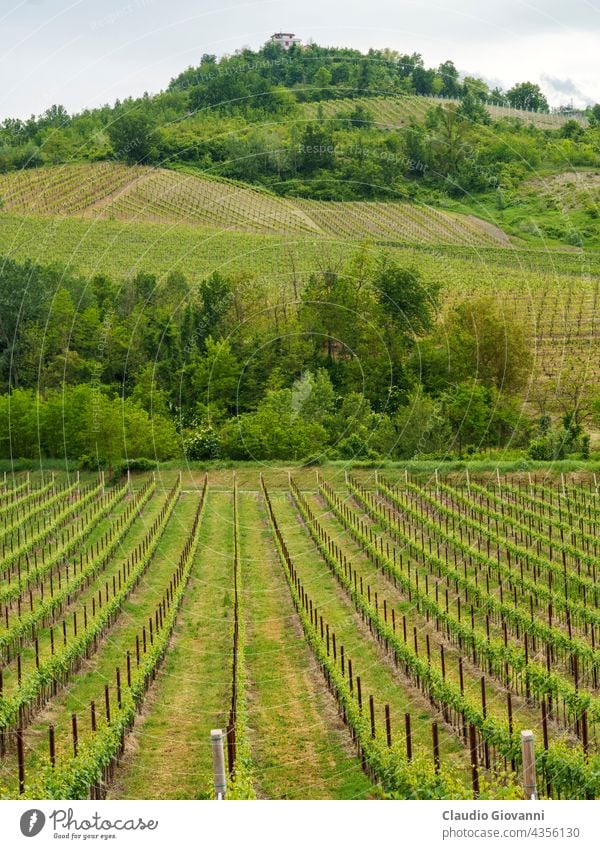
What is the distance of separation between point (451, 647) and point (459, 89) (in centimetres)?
3543

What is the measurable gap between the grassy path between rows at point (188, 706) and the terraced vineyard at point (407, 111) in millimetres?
25487

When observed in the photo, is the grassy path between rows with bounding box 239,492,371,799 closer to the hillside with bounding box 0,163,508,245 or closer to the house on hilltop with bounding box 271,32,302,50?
the house on hilltop with bounding box 271,32,302,50

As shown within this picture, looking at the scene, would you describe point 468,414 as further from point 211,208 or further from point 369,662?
point 211,208

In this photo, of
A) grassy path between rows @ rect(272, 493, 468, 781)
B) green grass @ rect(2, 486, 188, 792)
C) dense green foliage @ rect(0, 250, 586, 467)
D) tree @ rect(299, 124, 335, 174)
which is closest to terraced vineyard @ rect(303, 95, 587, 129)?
tree @ rect(299, 124, 335, 174)

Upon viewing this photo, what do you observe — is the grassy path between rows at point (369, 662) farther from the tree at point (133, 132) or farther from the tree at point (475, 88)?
the tree at point (475, 88)

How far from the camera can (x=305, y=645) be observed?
19953 millimetres

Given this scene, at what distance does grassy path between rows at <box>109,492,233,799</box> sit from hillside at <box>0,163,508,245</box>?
35259mm

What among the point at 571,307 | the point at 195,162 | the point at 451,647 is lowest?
the point at 451,647

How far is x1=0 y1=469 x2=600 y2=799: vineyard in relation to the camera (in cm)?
1395

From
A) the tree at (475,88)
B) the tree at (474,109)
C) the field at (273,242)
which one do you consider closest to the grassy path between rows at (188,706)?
the tree at (474,109)

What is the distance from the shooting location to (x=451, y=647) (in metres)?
19.6
